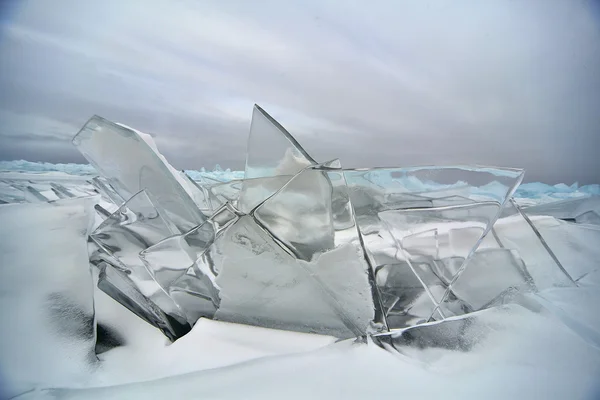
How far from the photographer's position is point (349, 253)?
0.38 meters

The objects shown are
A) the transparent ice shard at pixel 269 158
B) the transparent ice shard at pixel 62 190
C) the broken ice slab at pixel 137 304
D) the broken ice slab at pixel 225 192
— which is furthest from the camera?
the transparent ice shard at pixel 62 190

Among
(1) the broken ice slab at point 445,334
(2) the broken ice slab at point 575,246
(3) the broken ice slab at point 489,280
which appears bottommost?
(1) the broken ice slab at point 445,334

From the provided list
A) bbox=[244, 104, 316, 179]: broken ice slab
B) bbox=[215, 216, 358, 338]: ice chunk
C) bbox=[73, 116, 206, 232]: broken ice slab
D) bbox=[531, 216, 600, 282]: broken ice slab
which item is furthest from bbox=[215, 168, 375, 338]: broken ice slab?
bbox=[531, 216, 600, 282]: broken ice slab

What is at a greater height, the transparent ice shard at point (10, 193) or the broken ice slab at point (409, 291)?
the broken ice slab at point (409, 291)

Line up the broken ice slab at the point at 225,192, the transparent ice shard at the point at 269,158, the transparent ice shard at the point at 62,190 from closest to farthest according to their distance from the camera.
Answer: the transparent ice shard at the point at 269,158
the broken ice slab at the point at 225,192
the transparent ice shard at the point at 62,190

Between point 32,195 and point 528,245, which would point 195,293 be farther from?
point 32,195

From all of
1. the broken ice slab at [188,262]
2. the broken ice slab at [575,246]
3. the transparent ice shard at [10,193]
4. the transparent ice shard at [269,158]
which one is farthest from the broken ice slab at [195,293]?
the transparent ice shard at [10,193]

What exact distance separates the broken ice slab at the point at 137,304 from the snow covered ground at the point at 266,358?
0.04ft

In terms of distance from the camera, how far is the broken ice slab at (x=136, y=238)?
1.35ft

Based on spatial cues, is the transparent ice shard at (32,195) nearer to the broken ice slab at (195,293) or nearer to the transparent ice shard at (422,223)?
the broken ice slab at (195,293)

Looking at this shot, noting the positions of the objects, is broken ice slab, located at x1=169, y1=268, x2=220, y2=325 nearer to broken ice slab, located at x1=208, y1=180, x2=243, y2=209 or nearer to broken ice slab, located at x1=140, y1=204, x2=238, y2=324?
broken ice slab, located at x1=140, y1=204, x2=238, y2=324

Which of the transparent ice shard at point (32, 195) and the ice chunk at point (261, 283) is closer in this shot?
the ice chunk at point (261, 283)

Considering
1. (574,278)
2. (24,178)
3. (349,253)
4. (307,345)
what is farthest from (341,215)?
(24,178)

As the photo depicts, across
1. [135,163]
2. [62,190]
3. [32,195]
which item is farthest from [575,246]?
[62,190]
